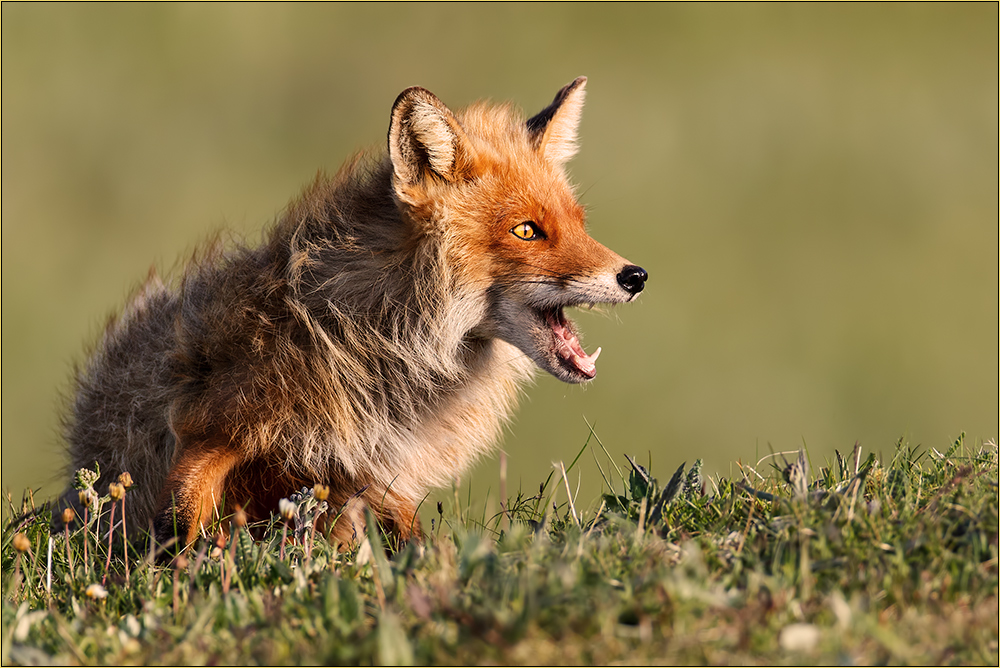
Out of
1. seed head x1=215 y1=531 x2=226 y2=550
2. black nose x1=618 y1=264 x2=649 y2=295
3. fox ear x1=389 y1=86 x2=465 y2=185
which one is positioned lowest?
seed head x1=215 y1=531 x2=226 y2=550

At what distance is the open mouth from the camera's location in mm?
4816

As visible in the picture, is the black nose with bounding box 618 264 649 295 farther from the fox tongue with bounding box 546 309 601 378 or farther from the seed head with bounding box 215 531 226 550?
the seed head with bounding box 215 531 226 550

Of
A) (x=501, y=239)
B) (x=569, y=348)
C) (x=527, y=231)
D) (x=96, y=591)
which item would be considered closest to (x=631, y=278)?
(x=569, y=348)

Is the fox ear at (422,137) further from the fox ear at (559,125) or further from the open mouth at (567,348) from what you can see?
the open mouth at (567,348)

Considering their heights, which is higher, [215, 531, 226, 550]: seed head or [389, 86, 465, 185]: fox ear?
[389, 86, 465, 185]: fox ear

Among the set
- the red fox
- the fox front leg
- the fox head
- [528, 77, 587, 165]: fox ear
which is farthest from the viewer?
[528, 77, 587, 165]: fox ear

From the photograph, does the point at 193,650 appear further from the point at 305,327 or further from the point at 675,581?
the point at 305,327

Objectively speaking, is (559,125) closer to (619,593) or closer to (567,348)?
(567,348)

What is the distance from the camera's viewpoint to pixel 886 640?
2234 millimetres

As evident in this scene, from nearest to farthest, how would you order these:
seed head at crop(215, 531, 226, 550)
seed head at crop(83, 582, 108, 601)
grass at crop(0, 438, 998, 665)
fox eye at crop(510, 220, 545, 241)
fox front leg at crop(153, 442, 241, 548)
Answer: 1. grass at crop(0, 438, 998, 665)
2. seed head at crop(83, 582, 108, 601)
3. seed head at crop(215, 531, 226, 550)
4. fox front leg at crop(153, 442, 241, 548)
5. fox eye at crop(510, 220, 545, 241)

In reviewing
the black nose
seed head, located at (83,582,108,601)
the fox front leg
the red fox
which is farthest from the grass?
the black nose

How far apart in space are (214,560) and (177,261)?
2.92 metres

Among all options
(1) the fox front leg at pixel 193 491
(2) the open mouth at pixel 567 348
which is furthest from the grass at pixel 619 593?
(2) the open mouth at pixel 567 348

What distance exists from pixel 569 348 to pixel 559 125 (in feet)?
5.25
